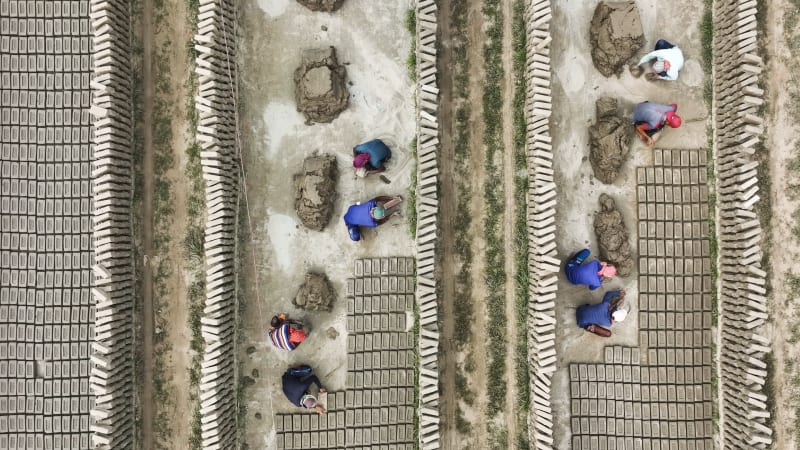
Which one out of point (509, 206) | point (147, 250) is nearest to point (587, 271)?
point (509, 206)

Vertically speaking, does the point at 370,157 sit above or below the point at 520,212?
above

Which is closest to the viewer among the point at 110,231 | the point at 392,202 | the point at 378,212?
the point at 378,212

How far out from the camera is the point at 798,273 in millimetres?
12031

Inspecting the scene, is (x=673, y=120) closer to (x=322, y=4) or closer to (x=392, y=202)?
(x=392, y=202)

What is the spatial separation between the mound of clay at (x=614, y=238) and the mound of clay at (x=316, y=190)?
588 cm

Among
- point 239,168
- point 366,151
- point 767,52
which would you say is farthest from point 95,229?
point 767,52

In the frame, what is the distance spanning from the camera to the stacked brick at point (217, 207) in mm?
11062

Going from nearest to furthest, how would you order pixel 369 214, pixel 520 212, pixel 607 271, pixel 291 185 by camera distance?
1. pixel 607 271
2. pixel 369 214
3. pixel 291 185
4. pixel 520 212

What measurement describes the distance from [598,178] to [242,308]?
8355mm

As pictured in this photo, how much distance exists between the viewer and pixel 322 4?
11.7 m

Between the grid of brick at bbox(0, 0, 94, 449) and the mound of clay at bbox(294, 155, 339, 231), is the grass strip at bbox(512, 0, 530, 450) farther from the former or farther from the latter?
the grid of brick at bbox(0, 0, 94, 449)

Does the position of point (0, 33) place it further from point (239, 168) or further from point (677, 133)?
point (677, 133)

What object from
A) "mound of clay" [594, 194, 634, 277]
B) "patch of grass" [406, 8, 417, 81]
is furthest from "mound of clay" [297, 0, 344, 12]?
"mound of clay" [594, 194, 634, 277]

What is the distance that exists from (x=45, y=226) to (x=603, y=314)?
11668 mm
